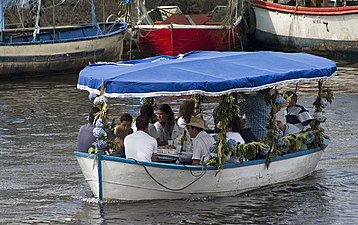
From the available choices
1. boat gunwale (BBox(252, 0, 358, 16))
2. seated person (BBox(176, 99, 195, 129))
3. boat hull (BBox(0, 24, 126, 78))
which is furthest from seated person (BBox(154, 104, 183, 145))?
boat gunwale (BBox(252, 0, 358, 16))

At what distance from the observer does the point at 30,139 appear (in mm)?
18906

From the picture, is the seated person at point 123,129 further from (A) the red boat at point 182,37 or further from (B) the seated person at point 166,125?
(A) the red boat at point 182,37

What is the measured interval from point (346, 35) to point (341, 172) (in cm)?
1725

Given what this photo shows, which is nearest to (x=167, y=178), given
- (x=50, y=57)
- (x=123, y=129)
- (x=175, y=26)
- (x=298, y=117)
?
(x=123, y=129)

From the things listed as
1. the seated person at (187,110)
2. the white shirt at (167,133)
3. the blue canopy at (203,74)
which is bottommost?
the white shirt at (167,133)

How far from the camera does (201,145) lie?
12812 mm

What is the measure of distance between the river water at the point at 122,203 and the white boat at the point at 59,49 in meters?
6.38

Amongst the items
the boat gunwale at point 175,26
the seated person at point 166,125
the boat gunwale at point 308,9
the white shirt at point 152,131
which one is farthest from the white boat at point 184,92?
the boat gunwale at point 308,9

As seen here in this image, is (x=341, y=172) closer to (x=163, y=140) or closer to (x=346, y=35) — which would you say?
(x=163, y=140)

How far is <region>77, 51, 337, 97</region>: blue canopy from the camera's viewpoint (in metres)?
12.2

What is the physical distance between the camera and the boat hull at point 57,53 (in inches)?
1099

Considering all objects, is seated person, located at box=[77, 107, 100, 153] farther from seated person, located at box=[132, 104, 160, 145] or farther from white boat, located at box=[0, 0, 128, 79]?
white boat, located at box=[0, 0, 128, 79]

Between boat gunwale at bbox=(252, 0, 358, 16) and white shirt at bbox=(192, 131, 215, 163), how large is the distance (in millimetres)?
19679

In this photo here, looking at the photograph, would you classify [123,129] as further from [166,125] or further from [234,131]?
[234,131]
